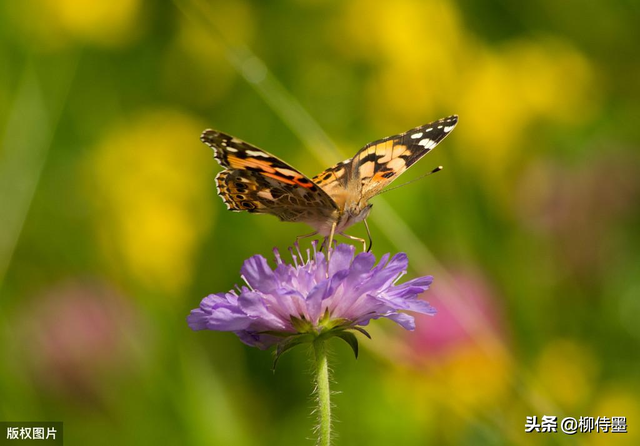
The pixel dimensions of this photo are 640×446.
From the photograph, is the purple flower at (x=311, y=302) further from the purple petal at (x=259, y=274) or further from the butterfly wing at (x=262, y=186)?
the butterfly wing at (x=262, y=186)

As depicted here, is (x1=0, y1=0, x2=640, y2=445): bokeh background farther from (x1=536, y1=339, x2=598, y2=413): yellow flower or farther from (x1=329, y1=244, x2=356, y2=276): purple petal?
(x1=329, y1=244, x2=356, y2=276): purple petal

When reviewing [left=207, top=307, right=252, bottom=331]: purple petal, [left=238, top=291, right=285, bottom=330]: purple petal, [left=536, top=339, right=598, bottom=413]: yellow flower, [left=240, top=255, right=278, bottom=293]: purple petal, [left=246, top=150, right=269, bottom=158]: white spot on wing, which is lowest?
[left=207, top=307, right=252, bottom=331]: purple petal

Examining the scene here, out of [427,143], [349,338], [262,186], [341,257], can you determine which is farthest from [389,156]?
[349,338]

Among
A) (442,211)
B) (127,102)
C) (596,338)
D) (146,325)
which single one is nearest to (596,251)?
(596,338)

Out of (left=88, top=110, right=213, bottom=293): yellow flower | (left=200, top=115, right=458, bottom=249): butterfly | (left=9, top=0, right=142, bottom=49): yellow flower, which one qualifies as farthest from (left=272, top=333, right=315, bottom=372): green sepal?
(left=9, top=0, right=142, bottom=49): yellow flower

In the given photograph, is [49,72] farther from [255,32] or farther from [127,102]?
[255,32]

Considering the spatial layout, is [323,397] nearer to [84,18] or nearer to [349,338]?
[349,338]

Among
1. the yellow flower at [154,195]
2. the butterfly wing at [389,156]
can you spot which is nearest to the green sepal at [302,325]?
the butterfly wing at [389,156]
